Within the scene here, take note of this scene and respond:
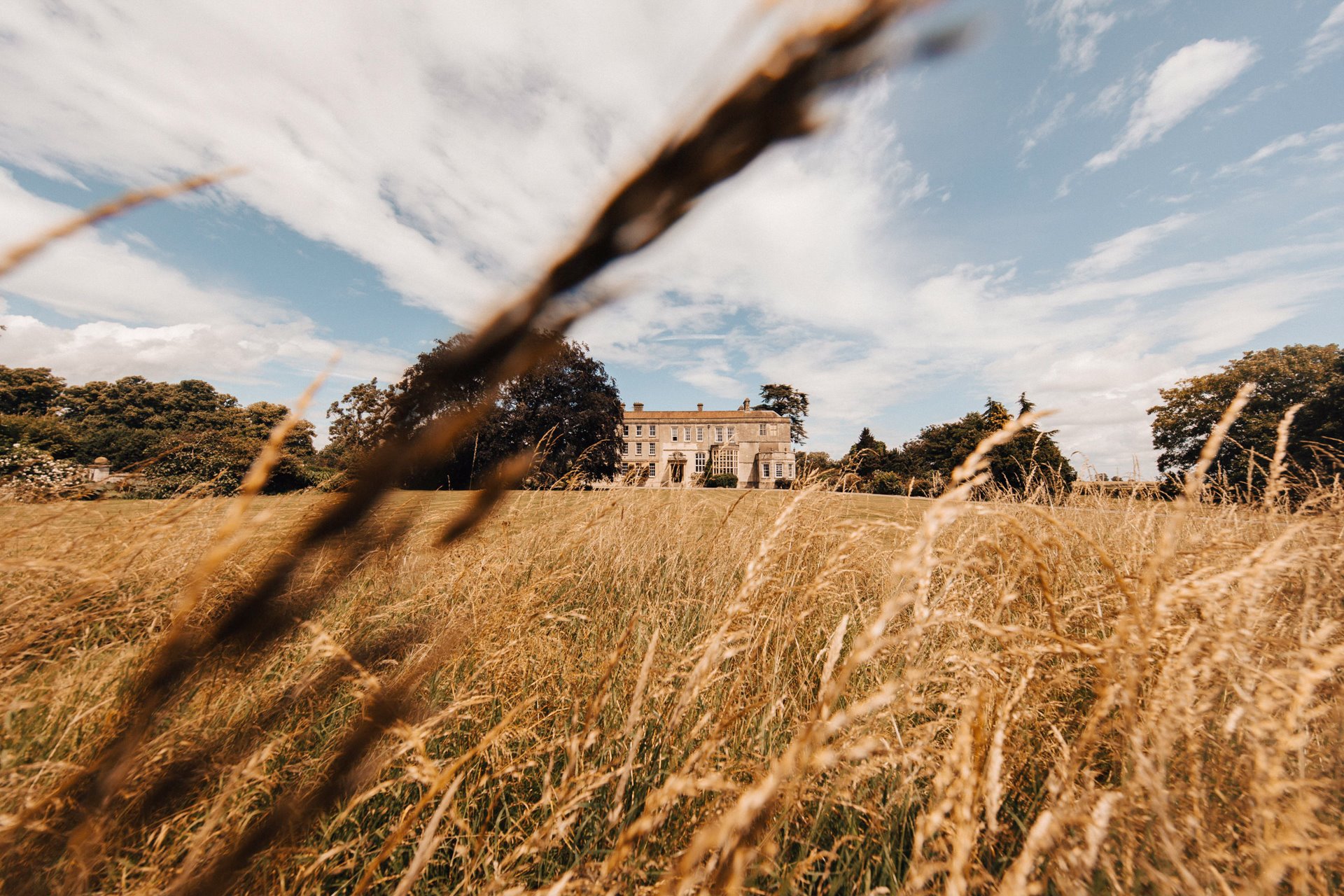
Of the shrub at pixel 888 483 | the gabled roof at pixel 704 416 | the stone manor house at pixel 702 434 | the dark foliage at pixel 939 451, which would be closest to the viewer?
the dark foliage at pixel 939 451

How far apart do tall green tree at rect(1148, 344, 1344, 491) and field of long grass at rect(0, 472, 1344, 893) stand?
Result: 31450 mm

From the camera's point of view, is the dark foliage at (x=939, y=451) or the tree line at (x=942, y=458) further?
the dark foliage at (x=939, y=451)

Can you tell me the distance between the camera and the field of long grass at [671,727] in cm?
36

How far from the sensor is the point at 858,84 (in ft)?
1.06

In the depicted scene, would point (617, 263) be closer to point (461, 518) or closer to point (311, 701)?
point (461, 518)

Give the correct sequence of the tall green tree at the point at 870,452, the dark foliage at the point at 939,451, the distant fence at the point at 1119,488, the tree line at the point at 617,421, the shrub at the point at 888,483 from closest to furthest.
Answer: the distant fence at the point at 1119,488, the tree line at the point at 617,421, the dark foliage at the point at 939,451, the shrub at the point at 888,483, the tall green tree at the point at 870,452

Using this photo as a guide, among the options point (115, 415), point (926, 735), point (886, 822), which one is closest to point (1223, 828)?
point (926, 735)

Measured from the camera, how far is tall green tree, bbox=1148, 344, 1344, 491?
25875 mm

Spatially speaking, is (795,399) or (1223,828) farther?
(795,399)

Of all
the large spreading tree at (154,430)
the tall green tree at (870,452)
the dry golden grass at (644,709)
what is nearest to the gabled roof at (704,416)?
the tall green tree at (870,452)

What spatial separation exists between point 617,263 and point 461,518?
204mm

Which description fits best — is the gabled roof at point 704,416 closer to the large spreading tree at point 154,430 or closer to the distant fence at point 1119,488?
the large spreading tree at point 154,430

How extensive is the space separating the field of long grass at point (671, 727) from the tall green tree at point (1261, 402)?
1238 inches

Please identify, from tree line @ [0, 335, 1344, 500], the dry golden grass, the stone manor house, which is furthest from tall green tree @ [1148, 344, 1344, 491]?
the dry golden grass
